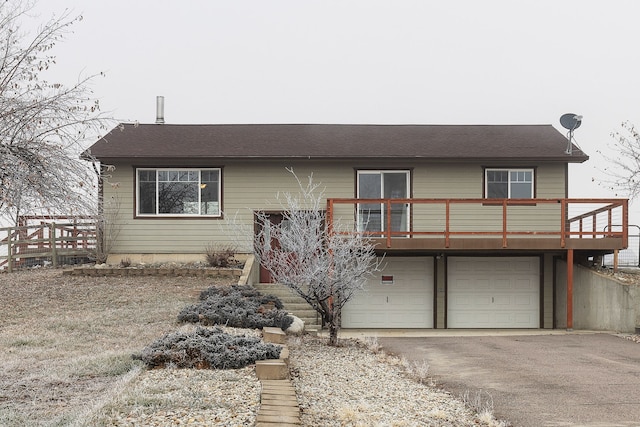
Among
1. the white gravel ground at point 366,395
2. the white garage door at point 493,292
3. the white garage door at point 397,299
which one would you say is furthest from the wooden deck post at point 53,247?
the white gravel ground at point 366,395

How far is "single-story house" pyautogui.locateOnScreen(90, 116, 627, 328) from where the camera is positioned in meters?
21.5

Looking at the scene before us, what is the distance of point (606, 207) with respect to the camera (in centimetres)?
1972

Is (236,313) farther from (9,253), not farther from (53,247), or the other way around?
(9,253)

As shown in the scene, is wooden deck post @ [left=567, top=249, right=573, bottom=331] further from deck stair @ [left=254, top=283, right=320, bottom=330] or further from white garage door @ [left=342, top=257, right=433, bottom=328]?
deck stair @ [left=254, top=283, right=320, bottom=330]

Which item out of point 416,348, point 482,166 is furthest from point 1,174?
point 482,166

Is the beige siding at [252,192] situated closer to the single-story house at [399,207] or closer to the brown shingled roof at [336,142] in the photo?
the single-story house at [399,207]

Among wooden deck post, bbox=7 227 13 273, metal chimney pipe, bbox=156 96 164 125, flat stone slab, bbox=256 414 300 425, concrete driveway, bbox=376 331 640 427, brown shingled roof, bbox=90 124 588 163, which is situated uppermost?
metal chimney pipe, bbox=156 96 164 125

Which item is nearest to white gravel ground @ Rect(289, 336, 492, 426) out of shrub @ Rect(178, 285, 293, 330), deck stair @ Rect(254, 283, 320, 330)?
shrub @ Rect(178, 285, 293, 330)

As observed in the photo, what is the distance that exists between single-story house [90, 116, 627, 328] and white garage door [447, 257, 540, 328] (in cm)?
3

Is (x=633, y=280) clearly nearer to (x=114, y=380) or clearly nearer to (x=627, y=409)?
(x=627, y=409)

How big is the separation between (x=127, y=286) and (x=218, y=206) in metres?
4.19

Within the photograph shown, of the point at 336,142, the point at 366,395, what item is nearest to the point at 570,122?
the point at 336,142

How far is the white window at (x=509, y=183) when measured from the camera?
22094 millimetres

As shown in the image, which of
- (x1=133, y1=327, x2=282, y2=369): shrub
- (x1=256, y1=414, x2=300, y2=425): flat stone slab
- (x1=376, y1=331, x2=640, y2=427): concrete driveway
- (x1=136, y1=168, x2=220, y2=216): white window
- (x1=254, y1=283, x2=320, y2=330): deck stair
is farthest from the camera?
(x1=136, y1=168, x2=220, y2=216): white window
